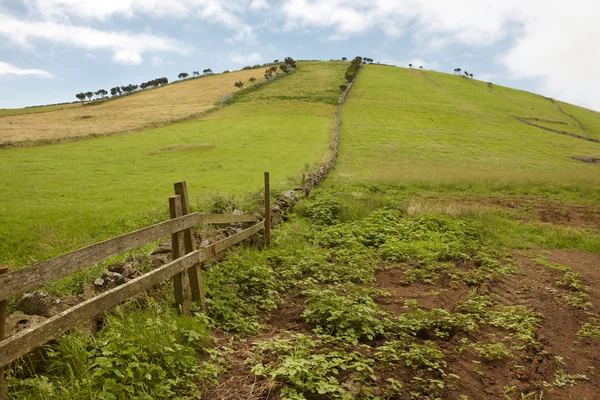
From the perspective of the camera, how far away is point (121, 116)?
57.8m

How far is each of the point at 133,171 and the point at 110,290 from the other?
78.1 feet

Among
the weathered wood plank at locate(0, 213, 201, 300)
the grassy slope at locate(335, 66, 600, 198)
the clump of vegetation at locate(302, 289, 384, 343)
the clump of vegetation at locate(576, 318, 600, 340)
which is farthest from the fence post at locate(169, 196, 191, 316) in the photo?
the grassy slope at locate(335, 66, 600, 198)

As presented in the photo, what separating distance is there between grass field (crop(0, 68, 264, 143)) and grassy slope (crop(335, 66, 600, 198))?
24.7 meters

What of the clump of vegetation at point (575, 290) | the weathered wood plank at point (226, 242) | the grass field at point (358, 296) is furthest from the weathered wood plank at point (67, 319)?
the clump of vegetation at point (575, 290)

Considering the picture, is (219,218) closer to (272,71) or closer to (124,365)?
(124,365)

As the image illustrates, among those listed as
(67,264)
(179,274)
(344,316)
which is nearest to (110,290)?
(67,264)

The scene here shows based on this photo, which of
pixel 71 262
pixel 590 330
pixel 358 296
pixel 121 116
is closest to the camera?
pixel 71 262

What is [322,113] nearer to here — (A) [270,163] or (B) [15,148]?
(A) [270,163]

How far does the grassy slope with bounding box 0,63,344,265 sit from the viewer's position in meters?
12.0

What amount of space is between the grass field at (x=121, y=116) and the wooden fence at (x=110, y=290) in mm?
37133

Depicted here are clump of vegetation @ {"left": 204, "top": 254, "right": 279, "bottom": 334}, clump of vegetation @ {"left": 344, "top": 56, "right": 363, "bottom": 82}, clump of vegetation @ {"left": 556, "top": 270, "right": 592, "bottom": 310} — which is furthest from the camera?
clump of vegetation @ {"left": 344, "top": 56, "right": 363, "bottom": 82}

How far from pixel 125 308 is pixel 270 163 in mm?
25117

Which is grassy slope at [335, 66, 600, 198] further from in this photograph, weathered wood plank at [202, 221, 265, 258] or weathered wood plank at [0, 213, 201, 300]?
weathered wood plank at [0, 213, 201, 300]

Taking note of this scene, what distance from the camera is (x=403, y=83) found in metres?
86.3
